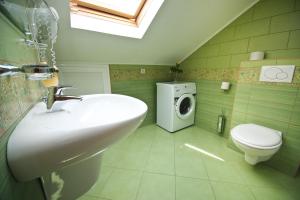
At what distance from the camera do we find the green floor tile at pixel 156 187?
1138mm

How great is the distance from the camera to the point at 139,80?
228 cm

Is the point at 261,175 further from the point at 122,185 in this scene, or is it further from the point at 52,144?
the point at 52,144

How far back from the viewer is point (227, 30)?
6.10 ft

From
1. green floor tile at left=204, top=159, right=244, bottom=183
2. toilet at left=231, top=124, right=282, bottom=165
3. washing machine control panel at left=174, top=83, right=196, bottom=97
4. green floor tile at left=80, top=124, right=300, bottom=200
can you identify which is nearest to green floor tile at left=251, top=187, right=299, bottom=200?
green floor tile at left=80, top=124, right=300, bottom=200

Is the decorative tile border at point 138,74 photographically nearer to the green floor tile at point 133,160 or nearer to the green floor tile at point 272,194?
the green floor tile at point 133,160

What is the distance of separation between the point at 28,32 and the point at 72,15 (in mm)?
564

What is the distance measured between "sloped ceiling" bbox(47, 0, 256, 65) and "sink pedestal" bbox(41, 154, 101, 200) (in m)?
1.23

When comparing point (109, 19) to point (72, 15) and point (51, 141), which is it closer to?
point (72, 15)

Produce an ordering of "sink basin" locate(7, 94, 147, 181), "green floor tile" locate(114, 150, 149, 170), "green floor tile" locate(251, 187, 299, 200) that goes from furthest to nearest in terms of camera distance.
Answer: "green floor tile" locate(114, 150, 149, 170) < "green floor tile" locate(251, 187, 299, 200) < "sink basin" locate(7, 94, 147, 181)

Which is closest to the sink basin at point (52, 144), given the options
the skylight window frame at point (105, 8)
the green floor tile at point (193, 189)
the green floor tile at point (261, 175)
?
the green floor tile at point (193, 189)

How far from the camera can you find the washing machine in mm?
2067

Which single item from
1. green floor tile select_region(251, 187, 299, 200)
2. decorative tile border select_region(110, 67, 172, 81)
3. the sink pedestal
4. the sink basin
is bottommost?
green floor tile select_region(251, 187, 299, 200)

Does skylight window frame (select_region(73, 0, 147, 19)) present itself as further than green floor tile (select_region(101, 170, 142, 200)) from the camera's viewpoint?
Yes

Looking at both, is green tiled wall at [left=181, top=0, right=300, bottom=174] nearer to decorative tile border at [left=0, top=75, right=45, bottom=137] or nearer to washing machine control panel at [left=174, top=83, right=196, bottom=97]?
washing machine control panel at [left=174, top=83, right=196, bottom=97]
